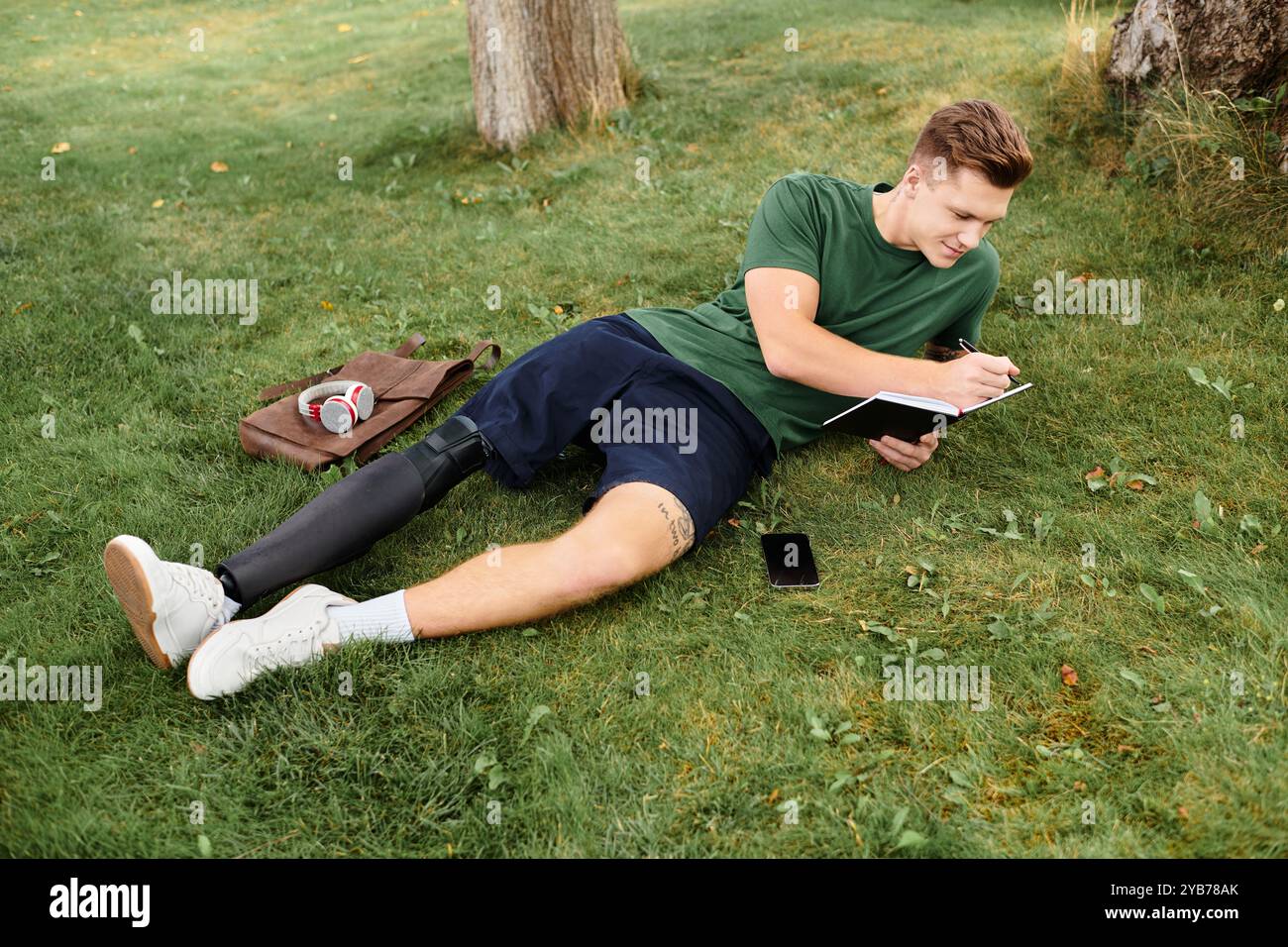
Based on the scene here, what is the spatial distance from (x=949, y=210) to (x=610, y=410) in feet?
4.71

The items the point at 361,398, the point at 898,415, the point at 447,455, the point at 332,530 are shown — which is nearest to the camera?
the point at 332,530

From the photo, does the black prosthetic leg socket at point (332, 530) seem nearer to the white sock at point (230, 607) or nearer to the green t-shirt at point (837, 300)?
the white sock at point (230, 607)

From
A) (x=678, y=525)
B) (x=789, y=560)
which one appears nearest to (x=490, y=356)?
(x=678, y=525)

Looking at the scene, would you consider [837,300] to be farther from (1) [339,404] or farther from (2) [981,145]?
(1) [339,404]

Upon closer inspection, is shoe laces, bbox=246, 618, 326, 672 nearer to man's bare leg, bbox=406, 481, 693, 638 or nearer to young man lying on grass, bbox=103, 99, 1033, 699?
young man lying on grass, bbox=103, 99, 1033, 699

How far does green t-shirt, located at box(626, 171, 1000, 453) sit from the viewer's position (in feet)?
11.3

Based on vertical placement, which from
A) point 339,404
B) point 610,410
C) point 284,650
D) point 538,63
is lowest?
point 284,650

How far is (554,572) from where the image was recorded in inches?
115

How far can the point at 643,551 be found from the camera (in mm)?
2996

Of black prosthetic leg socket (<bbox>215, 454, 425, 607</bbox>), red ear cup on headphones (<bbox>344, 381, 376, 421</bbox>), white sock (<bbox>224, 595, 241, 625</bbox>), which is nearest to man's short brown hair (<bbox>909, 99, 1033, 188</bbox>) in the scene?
black prosthetic leg socket (<bbox>215, 454, 425, 607</bbox>)

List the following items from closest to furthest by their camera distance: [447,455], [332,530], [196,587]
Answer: [196,587]
[332,530]
[447,455]

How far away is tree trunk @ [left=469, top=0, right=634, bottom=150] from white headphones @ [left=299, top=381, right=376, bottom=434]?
3976mm

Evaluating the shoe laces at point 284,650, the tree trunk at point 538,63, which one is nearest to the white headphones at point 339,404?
the shoe laces at point 284,650

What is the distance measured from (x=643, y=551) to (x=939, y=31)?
814 centimetres
